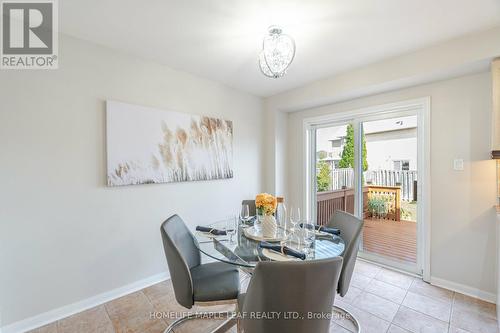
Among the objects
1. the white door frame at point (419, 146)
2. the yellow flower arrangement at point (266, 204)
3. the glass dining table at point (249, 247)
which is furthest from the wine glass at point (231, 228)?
the white door frame at point (419, 146)

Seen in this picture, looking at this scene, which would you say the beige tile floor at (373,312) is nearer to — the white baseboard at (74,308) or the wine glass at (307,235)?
the white baseboard at (74,308)

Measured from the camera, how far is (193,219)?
2986 millimetres

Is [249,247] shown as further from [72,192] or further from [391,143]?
[391,143]

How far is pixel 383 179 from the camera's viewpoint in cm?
321

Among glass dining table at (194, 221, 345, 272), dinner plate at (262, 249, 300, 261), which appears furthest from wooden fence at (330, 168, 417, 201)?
dinner plate at (262, 249, 300, 261)

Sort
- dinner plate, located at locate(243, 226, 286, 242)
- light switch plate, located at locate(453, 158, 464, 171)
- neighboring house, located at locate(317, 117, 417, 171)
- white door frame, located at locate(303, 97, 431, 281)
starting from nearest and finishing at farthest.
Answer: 1. dinner plate, located at locate(243, 226, 286, 242)
2. light switch plate, located at locate(453, 158, 464, 171)
3. white door frame, located at locate(303, 97, 431, 281)
4. neighboring house, located at locate(317, 117, 417, 171)

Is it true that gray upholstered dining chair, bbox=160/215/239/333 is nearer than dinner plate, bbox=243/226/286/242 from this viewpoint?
Yes

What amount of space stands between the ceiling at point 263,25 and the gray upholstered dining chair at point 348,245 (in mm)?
1660

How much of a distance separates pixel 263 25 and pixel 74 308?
3031 mm

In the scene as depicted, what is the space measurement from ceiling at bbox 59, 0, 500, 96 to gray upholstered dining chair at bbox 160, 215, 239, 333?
5.45 feet

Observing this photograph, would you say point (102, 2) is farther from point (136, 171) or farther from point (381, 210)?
point (381, 210)

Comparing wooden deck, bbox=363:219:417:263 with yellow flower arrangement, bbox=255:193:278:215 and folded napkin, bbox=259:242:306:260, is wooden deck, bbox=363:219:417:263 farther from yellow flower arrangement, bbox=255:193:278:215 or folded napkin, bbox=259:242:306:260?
folded napkin, bbox=259:242:306:260

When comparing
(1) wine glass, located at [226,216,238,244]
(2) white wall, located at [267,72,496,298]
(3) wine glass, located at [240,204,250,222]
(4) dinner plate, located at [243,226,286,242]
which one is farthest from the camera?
(2) white wall, located at [267,72,496,298]

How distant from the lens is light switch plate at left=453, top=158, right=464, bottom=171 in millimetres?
2434
